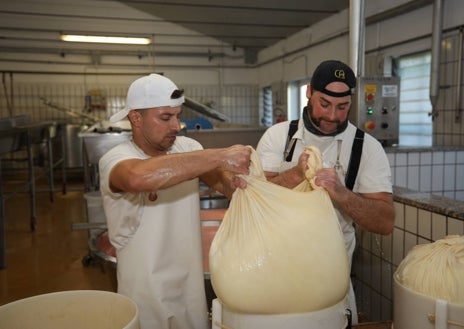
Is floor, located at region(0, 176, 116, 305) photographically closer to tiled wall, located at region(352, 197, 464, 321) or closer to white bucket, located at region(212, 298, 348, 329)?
tiled wall, located at region(352, 197, 464, 321)

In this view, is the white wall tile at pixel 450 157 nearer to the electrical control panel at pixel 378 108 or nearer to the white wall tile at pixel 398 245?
the electrical control panel at pixel 378 108

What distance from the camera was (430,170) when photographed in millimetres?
2691

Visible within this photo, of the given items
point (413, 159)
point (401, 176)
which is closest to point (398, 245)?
point (401, 176)

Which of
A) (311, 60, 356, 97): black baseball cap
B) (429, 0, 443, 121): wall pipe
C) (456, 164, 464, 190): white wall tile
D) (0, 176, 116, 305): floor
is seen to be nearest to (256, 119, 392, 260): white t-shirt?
(311, 60, 356, 97): black baseball cap

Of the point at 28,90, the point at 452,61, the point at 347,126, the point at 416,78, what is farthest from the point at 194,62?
the point at 347,126

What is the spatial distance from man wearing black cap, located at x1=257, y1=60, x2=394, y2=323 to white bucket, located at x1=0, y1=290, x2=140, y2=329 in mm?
568

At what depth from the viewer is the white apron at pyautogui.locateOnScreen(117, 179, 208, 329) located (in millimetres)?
1272

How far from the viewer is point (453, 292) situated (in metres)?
0.82

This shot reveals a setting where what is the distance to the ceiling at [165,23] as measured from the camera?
5906 mm

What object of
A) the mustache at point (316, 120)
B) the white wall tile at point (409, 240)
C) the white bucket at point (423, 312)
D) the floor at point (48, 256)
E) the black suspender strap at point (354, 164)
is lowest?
the floor at point (48, 256)

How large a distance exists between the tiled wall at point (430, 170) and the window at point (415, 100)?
4.75ft

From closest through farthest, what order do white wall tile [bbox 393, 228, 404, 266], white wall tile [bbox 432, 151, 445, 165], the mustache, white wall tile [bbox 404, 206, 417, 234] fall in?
the mustache, white wall tile [bbox 404, 206, 417, 234], white wall tile [bbox 393, 228, 404, 266], white wall tile [bbox 432, 151, 445, 165]

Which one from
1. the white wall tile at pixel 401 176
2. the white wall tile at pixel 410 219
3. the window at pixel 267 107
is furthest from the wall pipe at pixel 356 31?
the window at pixel 267 107

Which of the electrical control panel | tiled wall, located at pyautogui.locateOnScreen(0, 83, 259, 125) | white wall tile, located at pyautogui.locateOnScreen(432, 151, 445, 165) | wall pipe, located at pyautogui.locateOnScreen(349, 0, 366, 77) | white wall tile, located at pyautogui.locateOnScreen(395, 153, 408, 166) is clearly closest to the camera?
wall pipe, located at pyautogui.locateOnScreen(349, 0, 366, 77)
